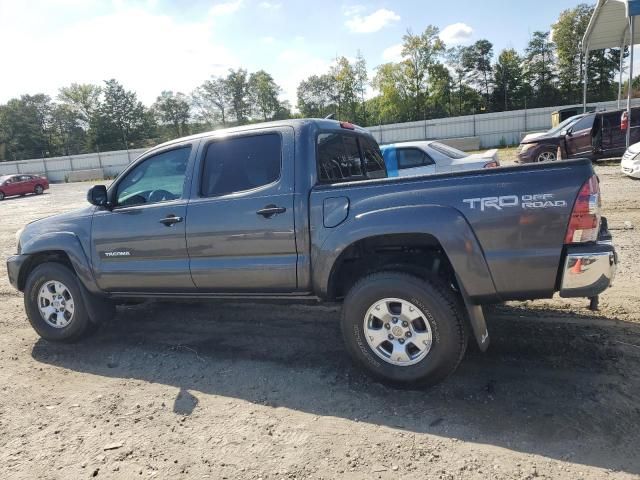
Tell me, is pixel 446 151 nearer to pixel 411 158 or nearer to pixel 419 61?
pixel 411 158

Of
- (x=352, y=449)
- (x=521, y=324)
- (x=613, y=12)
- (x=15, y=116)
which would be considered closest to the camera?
(x=352, y=449)

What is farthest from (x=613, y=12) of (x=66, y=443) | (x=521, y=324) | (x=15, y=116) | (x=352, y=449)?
(x=15, y=116)

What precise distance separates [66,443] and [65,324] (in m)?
1.98

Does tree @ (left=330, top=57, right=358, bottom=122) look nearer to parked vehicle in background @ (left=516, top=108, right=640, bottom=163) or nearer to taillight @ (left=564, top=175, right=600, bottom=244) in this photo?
parked vehicle in background @ (left=516, top=108, right=640, bottom=163)

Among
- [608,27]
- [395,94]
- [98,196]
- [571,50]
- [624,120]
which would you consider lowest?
[98,196]

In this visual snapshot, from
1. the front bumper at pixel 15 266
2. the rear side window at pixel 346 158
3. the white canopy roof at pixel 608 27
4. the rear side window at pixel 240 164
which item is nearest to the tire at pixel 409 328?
the rear side window at pixel 346 158

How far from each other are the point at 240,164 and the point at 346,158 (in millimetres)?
996

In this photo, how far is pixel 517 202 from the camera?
2.92 meters

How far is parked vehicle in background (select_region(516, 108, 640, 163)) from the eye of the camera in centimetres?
1456

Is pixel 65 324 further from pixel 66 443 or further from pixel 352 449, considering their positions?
pixel 352 449

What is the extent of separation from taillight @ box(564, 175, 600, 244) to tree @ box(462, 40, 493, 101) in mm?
58952

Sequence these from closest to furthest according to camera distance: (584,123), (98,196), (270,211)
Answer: (270,211) < (98,196) < (584,123)

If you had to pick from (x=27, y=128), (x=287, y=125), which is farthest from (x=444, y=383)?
(x=27, y=128)

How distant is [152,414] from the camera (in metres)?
3.38
